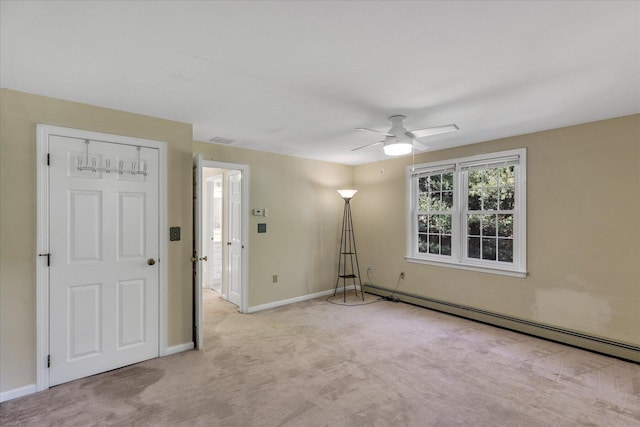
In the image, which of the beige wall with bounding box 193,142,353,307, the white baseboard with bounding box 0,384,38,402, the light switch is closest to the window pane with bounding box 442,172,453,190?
the beige wall with bounding box 193,142,353,307

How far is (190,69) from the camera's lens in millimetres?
2113

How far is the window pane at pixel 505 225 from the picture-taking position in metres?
3.88

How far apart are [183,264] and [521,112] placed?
3.70 m

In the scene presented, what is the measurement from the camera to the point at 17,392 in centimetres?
240

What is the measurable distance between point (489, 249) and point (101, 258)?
4398 millimetres

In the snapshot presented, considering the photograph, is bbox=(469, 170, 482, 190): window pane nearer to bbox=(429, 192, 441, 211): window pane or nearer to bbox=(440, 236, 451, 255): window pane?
bbox=(429, 192, 441, 211): window pane

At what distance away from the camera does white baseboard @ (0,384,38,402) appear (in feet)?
7.70

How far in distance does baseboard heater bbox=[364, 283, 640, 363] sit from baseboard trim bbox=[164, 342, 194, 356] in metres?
3.18

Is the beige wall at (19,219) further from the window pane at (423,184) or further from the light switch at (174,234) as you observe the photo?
the window pane at (423,184)

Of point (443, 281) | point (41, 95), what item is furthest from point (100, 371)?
point (443, 281)

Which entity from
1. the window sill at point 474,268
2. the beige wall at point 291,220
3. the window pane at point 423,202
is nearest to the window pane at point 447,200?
the window pane at point 423,202

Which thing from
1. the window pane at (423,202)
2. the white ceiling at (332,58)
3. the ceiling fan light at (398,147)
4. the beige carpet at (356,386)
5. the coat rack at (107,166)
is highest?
the white ceiling at (332,58)

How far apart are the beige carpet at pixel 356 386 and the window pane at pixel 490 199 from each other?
155cm

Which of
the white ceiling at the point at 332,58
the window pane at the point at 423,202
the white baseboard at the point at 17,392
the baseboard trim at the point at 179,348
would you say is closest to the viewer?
the white ceiling at the point at 332,58
